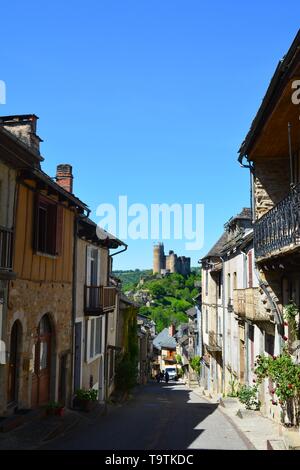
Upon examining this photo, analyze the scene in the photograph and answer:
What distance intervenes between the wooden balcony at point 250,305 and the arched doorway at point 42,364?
19.9 feet

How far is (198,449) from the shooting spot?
974 cm

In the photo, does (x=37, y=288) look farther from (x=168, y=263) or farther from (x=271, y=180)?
(x=168, y=263)

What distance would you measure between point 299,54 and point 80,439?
9.20 m

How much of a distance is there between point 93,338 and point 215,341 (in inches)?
418

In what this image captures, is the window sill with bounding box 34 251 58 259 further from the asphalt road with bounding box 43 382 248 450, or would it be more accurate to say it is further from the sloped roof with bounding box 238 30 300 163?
the sloped roof with bounding box 238 30 300 163

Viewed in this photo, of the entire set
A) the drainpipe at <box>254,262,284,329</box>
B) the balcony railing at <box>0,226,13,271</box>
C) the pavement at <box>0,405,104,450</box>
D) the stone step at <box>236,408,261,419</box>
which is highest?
the balcony railing at <box>0,226,13,271</box>

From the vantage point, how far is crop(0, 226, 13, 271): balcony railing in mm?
10078

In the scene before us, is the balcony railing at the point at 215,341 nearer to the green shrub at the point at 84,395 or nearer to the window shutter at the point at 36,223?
the green shrub at the point at 84,395

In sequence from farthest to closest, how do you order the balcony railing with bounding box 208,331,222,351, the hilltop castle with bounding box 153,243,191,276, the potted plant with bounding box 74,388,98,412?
1. the hilltop castle with bounding box 153,243,191,276
2. the balcony railing with bounding box 208,331,222,351
3. the potted plant with bounding box 74,388,98,412

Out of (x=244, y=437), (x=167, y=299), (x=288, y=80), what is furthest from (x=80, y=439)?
(x=167, y=299)

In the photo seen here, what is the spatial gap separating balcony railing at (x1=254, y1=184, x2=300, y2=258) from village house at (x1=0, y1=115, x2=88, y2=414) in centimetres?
543

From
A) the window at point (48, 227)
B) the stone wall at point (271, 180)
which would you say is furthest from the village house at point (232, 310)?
the window at point (48, 227)

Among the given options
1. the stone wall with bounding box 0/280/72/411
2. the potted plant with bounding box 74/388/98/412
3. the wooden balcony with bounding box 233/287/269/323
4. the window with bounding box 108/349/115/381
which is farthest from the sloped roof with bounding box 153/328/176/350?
the stone wall with bounding box 0/280/72/411

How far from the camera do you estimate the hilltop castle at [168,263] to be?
150750mm
